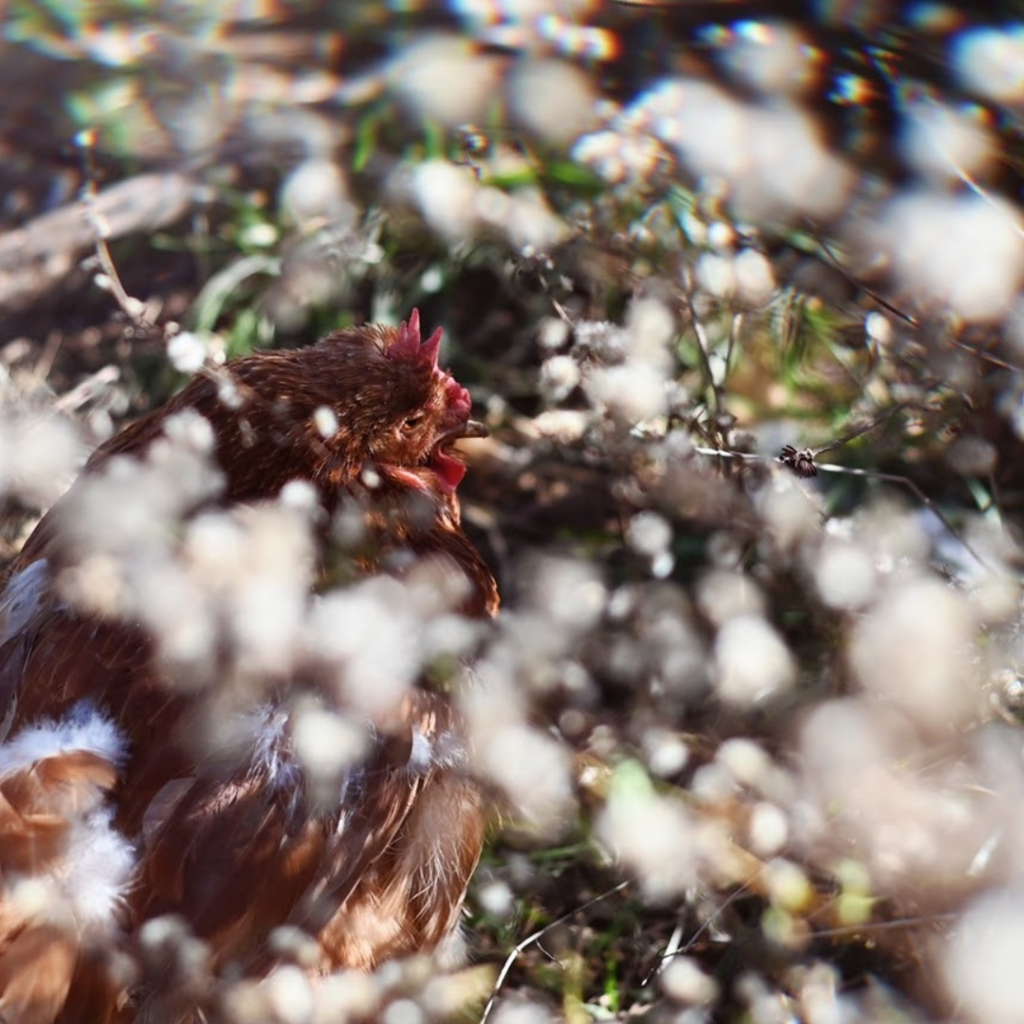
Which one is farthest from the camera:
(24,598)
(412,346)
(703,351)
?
(703,351)

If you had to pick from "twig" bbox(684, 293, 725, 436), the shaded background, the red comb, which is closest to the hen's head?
the red comb

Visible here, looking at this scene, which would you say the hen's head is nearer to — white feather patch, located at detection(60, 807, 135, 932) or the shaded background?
the shaded background

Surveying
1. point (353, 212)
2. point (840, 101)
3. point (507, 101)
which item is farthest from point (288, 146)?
point (840, 101)

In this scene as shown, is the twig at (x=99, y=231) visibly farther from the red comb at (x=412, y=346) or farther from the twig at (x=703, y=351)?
the twig at (x=703, y=351)

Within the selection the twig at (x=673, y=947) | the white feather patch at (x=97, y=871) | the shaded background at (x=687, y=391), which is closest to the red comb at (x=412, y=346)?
the shaded background at (x=687, y=391)

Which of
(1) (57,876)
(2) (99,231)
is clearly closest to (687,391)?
(2) (99,231)

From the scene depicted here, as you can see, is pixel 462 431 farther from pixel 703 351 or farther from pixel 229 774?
pixel 229 774
